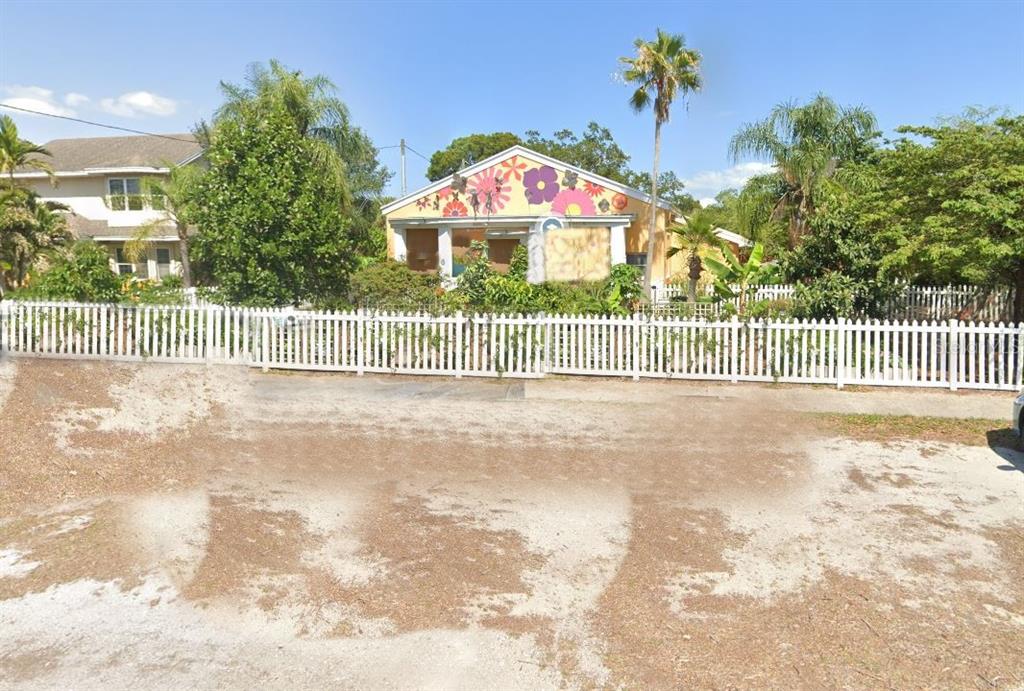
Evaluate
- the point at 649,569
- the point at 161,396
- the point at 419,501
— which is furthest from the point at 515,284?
the point at 649,569

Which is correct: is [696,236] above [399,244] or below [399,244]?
below

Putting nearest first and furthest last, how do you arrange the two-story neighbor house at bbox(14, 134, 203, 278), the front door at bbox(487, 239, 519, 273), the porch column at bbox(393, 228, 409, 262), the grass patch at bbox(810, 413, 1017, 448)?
the grass patch at bbox(810, 413, 1017, 448) < the porch column at bbox(393, 228, 409, 262) < the front door at bbox(487, 239, 519, 273) < the two-story neighbor house at bbox(14, 134, 203, 278)

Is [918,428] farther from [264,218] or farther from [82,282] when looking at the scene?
[82,282]

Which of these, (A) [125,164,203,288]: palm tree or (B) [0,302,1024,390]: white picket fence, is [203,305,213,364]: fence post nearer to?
(B) [0,302,1024,390]: white picket fence

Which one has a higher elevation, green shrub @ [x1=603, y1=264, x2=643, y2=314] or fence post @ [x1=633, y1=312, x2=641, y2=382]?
green shrub @ [x1=603, y1=264, x2=643, y2=314]

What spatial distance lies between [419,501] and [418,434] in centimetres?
253

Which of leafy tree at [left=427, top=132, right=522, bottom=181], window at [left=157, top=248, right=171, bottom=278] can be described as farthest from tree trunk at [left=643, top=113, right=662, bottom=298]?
leafy tree at [left=427, top=132, right=522, bottom=181]

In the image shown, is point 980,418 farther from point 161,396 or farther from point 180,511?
point 161,396

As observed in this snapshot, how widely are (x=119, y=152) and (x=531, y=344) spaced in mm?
25907

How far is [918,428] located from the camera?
938 centimetres

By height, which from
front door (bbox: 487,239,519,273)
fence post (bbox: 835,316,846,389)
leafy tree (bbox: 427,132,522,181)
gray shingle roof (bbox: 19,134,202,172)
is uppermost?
leafy tree (bbox: 427,132,522,181)

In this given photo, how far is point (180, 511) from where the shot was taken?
6.17 meters

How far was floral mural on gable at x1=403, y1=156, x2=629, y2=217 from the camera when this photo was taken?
21438 millimetres

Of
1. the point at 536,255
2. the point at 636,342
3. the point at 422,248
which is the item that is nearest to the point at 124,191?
the point at 422,248
